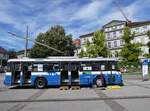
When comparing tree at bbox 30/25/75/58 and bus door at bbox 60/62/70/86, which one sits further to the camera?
tree at bbox 30/25/75/58

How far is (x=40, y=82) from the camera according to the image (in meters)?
25.3

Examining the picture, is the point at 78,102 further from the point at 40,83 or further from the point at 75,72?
the point at 40,83

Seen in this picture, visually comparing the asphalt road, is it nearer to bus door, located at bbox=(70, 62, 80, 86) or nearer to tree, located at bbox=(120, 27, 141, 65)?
bus door, located at bbox=(70, 62, 80, 86)

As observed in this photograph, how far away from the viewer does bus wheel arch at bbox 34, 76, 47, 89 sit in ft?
82.6

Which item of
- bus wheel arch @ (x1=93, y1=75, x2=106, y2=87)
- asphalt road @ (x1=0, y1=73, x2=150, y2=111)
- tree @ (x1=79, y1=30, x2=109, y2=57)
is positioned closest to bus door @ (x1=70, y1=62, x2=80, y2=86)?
bus wheel arch @ (x1=93, y1=75, x2=106, y2=87)

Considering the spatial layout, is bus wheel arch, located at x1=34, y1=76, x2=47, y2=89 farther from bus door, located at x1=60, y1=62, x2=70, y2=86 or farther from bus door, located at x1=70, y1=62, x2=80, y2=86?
bus door, located at x1=70, y1=62, x2=80, y2=86

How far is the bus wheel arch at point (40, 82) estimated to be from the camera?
2517cm

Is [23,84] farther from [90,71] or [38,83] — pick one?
[90,71]

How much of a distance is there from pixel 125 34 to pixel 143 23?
28.2 meters

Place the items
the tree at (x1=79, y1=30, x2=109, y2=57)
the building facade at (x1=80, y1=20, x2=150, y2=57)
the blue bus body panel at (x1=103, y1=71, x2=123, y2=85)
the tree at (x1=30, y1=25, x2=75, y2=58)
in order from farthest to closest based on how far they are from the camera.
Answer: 1. the building facade at (x1=80, y1=20, x2=150, y2=57)
2. the tree at (x1=79, y1=30, x2=109, y2=57)
3. the tree at (x1=30, y1=25, x2=75, y2=58)
4. the blue bus body panel at (x1=103, y1=71, x2=123, y2=85)

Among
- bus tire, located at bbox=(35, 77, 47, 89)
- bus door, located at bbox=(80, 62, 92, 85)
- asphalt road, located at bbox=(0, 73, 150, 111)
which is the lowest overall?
asphalt road, located at bbox=(0, 73, 150, 111)

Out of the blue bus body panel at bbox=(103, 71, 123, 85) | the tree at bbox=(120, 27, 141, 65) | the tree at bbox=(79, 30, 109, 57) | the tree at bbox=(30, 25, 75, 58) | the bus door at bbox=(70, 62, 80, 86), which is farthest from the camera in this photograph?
the tree at bbox=(79, 30, 109, 57)

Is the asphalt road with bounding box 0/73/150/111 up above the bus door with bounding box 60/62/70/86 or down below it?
below

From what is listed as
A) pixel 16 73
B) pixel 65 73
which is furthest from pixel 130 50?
pixel 16 73
